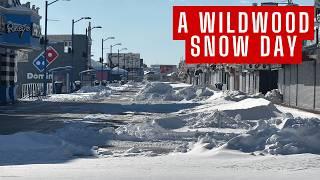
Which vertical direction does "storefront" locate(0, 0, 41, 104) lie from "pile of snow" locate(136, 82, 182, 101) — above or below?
above

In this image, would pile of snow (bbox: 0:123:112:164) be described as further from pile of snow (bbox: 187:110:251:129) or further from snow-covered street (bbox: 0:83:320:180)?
pile of snow (bbox: 187:110:251:129)

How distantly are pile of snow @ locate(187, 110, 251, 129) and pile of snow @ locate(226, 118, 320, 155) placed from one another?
6391 millimetres

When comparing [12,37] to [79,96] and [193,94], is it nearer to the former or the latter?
[79,96]

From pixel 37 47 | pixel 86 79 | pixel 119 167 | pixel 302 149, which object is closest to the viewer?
pixel 119 167

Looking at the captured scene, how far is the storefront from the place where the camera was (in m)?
44.3

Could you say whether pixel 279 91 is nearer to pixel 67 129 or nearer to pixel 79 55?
pixel 67 129

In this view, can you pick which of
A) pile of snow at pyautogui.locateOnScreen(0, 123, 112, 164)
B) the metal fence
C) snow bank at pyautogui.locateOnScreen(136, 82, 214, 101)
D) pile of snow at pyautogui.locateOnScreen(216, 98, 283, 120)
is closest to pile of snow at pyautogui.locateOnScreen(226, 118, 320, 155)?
pile of snow at pyautogui.locateOnScreen(0, 123, 112, 164)

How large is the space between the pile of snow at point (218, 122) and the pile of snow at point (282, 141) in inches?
252

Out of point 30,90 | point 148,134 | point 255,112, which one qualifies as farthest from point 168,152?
point 30,90

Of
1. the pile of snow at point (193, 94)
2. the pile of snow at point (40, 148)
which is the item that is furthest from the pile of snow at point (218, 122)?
the pile of snow at point (193, 94)

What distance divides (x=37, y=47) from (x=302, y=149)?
1449 inches

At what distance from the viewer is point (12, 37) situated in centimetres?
4481

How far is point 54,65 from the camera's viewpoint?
108062 mm

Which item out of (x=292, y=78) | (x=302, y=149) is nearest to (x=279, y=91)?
(x=292, y=78)
